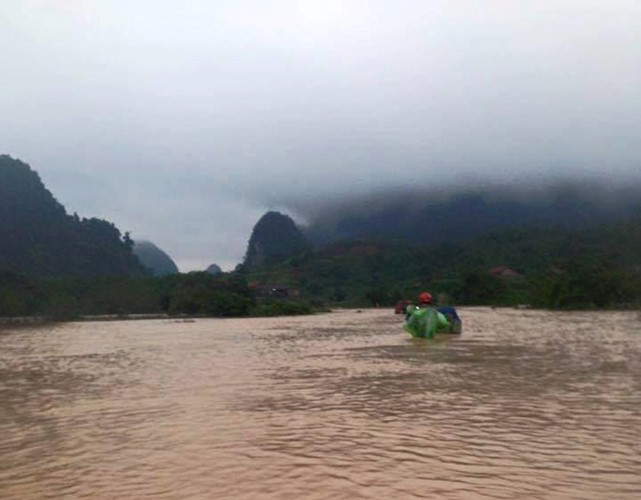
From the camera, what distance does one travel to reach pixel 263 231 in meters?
117

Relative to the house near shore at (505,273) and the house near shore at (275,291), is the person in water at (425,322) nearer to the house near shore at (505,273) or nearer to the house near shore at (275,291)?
the house near shore at (275,291)

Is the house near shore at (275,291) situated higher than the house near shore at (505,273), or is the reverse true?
the house near shore at (505,273)

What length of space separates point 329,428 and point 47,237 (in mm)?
79113

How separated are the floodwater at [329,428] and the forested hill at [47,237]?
212 feet

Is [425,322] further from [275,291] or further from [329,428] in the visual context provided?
[275,291]

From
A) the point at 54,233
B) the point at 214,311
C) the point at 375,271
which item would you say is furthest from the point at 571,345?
the point at 54,233

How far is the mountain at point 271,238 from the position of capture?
115500 mm

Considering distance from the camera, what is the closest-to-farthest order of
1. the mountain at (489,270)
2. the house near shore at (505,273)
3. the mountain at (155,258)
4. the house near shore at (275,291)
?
the mountain at (489,270) → the house near shore at (275,291) → the house near shore at (505,273) → the mountain at (155,258)

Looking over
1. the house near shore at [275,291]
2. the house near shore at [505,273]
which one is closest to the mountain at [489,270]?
the house near shore at [505,273]

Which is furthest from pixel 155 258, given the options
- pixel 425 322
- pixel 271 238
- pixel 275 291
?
pixel 425 322

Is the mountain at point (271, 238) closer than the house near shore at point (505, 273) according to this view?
No

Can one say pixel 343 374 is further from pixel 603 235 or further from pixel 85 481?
pixel 603 235

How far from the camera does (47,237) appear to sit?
265 ft

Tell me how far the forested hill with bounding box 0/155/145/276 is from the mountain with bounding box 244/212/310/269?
27.9 metres
